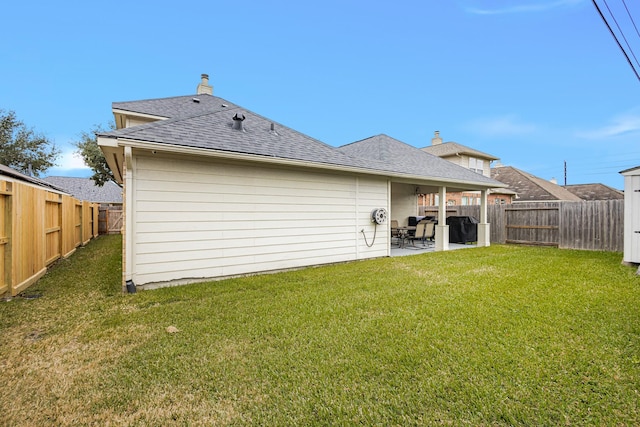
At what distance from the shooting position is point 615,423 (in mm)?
1805

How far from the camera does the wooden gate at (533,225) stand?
10.6 meters

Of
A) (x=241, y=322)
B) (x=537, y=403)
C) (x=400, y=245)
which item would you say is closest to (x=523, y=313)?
(x=537, y=403)

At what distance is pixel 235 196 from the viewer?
19.3 ft

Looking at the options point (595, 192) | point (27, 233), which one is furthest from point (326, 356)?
point (595, 192)

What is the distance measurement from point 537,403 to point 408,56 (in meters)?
15.5

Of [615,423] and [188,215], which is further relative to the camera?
[188,215]

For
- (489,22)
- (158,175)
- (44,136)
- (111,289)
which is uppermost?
(489,22)

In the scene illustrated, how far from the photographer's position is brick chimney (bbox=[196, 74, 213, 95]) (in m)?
12.1

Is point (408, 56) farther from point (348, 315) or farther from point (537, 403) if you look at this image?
point (537, 403)

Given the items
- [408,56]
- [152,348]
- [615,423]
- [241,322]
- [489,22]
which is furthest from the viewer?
[408,56]

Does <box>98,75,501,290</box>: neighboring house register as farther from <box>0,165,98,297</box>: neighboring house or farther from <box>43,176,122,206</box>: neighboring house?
<box>43,176,122,206</box>: neighboring house

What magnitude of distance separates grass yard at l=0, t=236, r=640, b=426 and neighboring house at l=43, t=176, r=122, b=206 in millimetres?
28648

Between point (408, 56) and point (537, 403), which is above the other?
point (408, 56)

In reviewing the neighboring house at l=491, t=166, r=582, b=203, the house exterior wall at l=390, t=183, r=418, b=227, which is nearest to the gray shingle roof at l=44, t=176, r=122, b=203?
the house exterior wall at l=390, t=183, r=418, b=227
